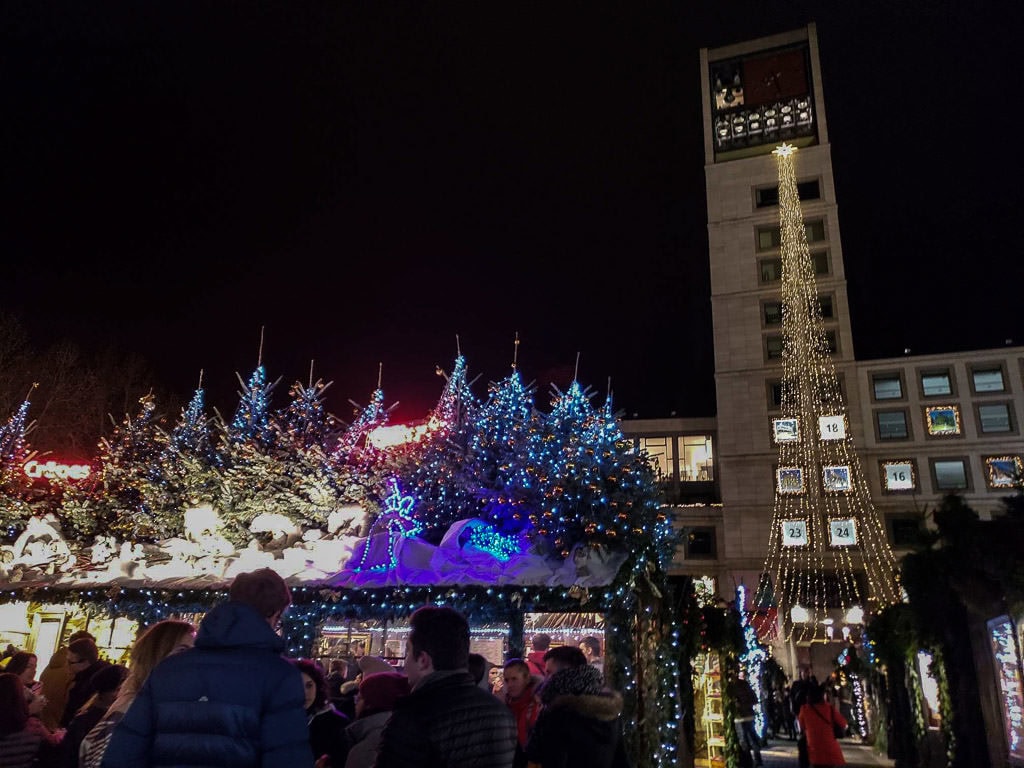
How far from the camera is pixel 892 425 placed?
41.1m

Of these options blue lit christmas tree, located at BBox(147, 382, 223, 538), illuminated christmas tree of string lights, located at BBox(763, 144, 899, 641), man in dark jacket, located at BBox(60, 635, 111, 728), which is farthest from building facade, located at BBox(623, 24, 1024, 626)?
man in dark jacket, located at BBox(60, 635, 111, 728)

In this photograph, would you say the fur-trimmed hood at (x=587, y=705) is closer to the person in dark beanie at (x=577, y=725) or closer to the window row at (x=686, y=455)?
the person in dark beanie at (x=577, y=725)

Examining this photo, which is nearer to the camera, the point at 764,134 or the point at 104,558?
the point at 104,558

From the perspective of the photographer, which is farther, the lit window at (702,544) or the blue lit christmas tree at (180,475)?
the lit window at (702,544)

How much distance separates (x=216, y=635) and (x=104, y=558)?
10336mm

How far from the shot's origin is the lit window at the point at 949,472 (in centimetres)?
3988

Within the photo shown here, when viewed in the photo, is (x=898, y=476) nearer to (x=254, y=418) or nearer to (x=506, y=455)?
(x=506, y=455)

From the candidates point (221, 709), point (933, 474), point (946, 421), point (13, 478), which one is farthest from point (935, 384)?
point (221, 709)

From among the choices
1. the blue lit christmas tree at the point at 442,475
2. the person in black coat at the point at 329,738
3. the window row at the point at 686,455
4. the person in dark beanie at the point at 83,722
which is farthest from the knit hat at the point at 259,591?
the window row at the point at 686,455

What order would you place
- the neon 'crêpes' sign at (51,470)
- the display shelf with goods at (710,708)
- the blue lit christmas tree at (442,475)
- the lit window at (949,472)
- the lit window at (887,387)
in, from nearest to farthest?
the blue lit christmas tree at (442,475) < the display shelf with goods at (710,708) < the neon 'crêpes' sign at (51,470) < the lit window at (949,472) < the lit window at (887,387)

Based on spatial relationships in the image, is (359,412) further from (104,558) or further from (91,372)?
(91,372)

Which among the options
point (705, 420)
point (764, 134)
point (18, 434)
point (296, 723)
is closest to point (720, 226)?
point (764, 134)

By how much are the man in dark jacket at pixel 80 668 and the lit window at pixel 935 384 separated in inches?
1741

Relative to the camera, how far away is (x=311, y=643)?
33.8 feet
